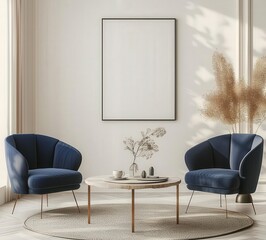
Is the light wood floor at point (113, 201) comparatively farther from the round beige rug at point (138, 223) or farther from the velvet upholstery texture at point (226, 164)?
the velvet upholstery texture at point (226, 164)

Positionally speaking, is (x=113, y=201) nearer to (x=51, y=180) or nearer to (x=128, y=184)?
(x=51, y=180)

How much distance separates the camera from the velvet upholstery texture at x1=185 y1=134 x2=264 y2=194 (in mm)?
5645

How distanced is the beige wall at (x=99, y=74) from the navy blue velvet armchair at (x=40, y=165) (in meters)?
1.26

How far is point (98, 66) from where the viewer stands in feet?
25.1

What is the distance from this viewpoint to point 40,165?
21.0 ft

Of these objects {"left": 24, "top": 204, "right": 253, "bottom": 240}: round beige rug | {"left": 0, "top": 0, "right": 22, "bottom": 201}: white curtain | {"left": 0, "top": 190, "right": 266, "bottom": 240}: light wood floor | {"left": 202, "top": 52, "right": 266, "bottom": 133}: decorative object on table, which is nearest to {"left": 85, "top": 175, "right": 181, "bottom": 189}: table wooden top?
{"left": 24, "top": 204, "right": 253, "bottom": 240}: round beige rug

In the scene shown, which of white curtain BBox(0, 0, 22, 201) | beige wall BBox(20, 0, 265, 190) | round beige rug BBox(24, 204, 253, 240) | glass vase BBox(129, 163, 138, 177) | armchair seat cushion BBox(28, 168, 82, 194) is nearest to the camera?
round beige rug BBox(24, 204, 253, 240)

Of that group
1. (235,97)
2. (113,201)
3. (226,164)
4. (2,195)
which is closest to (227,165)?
(226,164)

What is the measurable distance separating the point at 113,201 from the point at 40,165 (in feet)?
3.37

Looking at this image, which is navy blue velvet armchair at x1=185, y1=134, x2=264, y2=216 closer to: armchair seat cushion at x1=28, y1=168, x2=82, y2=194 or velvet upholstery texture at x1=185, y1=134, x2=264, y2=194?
velvet upholstery texture at x1=185, y1=134, x2=264, y2=194

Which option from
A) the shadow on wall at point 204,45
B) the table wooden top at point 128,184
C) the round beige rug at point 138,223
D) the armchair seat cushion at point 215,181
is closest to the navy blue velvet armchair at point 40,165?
the round beige rug at point 138,223

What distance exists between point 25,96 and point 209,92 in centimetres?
246

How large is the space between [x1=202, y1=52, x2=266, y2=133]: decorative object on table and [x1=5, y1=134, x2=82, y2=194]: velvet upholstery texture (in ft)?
6.91

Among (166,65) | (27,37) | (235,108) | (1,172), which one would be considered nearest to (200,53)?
(166,65)
